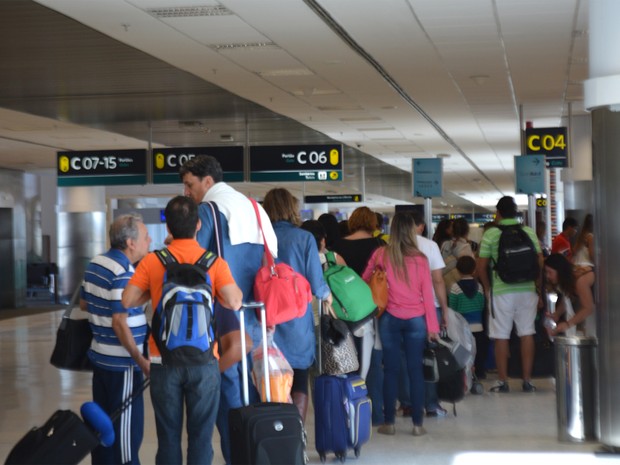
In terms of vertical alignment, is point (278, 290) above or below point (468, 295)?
above

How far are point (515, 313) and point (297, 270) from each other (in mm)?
3905

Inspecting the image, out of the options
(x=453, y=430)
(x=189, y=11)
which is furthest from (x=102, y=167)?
(x=453, y=430)

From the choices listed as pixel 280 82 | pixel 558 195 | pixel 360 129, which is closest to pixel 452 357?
pixel 280 82

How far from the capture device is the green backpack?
637cm

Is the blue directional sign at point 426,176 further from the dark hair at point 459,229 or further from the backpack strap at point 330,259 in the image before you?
the backpack strap at point 330,259

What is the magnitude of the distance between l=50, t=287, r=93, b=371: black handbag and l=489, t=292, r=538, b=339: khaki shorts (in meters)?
4.67

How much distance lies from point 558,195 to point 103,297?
Answer: 72.6ft

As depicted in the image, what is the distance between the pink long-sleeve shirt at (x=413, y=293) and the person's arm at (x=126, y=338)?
2.51 m

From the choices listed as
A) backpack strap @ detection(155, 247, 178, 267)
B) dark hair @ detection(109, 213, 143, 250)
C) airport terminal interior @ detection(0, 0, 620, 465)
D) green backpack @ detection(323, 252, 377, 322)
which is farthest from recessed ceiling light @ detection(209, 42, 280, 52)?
backpack strap @ detection(155, 247, 178, 267)

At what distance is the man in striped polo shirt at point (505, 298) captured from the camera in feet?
29.4

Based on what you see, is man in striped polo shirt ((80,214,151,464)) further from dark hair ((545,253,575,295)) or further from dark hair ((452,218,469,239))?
dark hair ((452,218,469,239))

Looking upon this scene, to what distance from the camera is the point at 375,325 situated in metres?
7.27

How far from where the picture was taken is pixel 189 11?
8.59 meters

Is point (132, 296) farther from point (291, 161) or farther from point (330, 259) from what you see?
point (291, 161)
